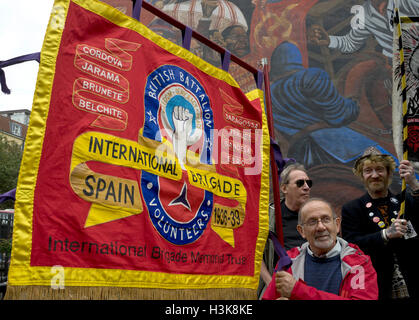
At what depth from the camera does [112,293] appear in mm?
1547

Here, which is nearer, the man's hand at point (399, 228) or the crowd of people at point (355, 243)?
the crowd of people at point (355, 243)

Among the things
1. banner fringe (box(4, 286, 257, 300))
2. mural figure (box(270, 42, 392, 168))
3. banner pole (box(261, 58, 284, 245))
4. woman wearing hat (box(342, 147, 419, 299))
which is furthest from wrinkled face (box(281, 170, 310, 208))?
mural figure (box(270, 42, 392, 168))

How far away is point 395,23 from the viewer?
2312 millimetres

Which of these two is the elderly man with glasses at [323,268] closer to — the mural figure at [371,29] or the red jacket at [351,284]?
the red jacket at [351,284]

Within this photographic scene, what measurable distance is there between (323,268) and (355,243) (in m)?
0.53

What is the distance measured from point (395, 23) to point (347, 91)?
34.1ft

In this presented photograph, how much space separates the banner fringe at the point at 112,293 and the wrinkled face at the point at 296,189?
0.92 m

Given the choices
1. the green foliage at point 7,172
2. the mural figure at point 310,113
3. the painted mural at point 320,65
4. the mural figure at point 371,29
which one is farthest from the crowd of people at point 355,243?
the green foliage at point 7,172

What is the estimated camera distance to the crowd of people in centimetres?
174

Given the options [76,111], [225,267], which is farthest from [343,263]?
[76,111]

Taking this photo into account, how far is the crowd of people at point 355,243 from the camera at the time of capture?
1744 mm

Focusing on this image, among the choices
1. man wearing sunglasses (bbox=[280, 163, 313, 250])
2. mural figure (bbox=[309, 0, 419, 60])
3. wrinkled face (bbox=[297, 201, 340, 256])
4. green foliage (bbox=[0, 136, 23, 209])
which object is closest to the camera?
wrinkled face (bbox=[297, 201, 340, 256])

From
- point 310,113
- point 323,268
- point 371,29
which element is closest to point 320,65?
point 310,113

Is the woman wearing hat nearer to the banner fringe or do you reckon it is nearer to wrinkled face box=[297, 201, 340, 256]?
wrinkled face box=[297, 201, 340, 256]
